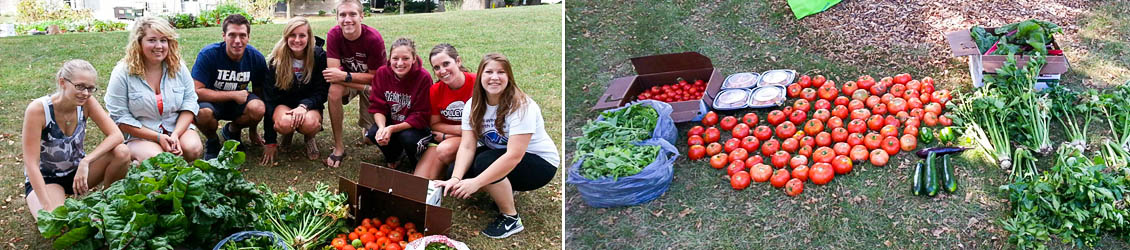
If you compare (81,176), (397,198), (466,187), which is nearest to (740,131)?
(466,187)

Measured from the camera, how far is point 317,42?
4.57m

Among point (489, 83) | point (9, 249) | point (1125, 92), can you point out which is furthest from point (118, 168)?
→ point (1125, 92)

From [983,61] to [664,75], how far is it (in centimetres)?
196

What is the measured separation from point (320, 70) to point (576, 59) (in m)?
2.50

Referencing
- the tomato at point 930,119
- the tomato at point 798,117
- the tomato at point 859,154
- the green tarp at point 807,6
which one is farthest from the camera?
the green tarp at point 807,6

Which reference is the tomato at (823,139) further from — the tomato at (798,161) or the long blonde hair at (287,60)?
the long blonde hair at (287,60)

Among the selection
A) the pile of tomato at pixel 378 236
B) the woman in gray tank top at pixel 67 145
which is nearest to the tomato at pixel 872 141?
the pile of tomato at pixel 378 236

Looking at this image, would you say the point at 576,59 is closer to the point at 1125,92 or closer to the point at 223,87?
the point at 223,87

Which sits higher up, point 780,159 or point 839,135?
point 839,135

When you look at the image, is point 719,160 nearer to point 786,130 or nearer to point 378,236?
point 786,130

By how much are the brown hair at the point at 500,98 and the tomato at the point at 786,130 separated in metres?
1.91

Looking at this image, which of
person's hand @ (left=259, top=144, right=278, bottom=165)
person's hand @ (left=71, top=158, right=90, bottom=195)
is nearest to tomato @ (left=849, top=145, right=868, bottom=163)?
person's hand @ (left=259, top=144, right=278, bottom=165)

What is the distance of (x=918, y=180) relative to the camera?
3.84m

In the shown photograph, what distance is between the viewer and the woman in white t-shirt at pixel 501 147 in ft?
10.8
